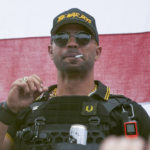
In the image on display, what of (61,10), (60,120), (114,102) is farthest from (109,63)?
(60,120)

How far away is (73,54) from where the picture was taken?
169 cm

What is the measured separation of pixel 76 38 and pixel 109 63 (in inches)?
37.4

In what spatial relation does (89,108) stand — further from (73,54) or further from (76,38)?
(76,38)

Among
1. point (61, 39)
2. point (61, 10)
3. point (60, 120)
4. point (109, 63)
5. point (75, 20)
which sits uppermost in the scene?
point (61, 10)

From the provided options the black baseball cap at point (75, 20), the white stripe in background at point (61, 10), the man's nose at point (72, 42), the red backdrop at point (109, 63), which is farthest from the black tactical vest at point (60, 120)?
the white stripe in background at point (61, 10)

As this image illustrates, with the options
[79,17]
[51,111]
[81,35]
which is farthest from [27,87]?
[79,17]

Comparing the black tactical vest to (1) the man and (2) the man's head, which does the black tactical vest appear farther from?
(2) the man's head

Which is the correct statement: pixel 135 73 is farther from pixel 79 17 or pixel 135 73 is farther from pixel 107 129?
pixel 107 129

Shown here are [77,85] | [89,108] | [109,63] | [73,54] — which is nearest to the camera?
[89,108]

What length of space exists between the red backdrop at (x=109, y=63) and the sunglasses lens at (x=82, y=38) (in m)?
0.88

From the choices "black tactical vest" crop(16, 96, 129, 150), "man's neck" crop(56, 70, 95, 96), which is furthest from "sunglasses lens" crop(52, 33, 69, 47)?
"black tactical vest" crop(16, 96, 129, 150)

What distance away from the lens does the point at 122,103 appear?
156cm

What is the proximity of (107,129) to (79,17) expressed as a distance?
Result: 79 centimetres

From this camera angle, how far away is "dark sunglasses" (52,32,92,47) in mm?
1722
